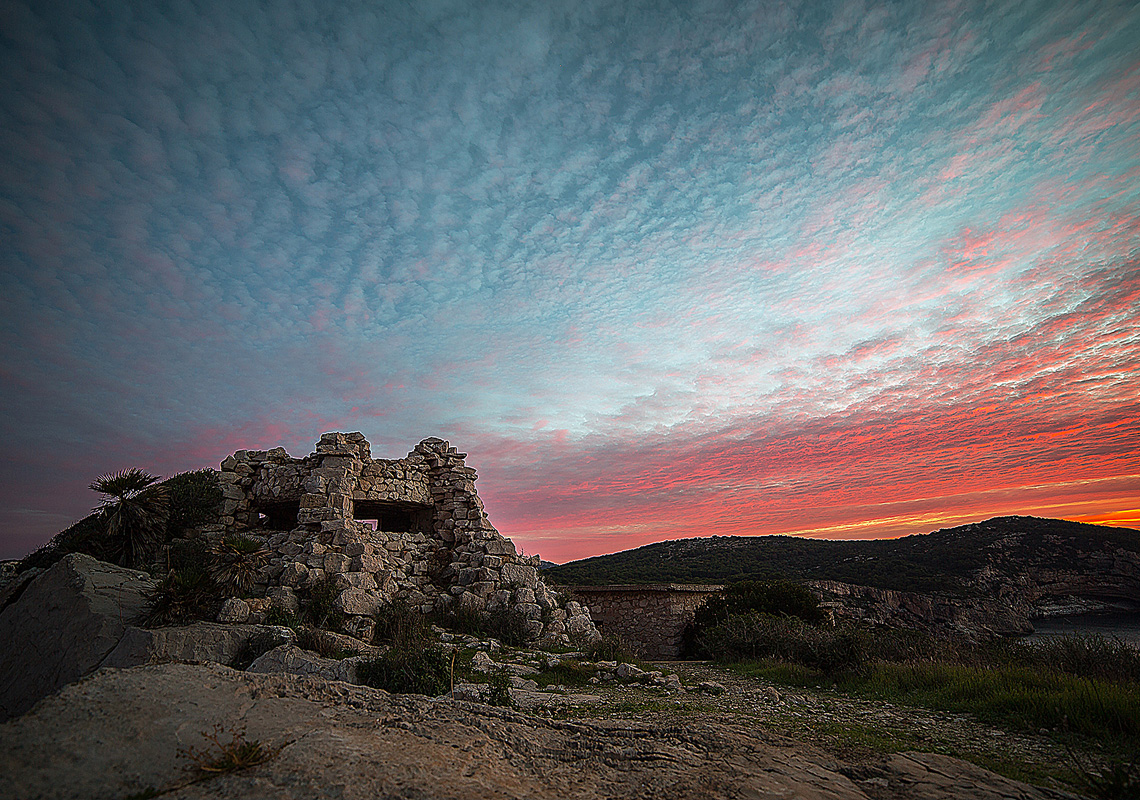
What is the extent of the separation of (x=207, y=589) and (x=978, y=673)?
526 inches

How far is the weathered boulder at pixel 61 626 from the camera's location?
7.98 m

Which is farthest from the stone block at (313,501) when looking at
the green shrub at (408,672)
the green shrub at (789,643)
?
the green shrub at (789,643)

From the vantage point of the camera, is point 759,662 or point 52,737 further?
point 759,662

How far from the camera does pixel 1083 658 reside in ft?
25.8

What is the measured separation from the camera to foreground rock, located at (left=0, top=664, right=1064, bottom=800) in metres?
2.92

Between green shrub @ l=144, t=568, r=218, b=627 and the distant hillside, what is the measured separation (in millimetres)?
14098

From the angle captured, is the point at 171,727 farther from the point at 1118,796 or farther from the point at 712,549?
the point at 712,549

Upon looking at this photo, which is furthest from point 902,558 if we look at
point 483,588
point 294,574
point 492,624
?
point 294,574

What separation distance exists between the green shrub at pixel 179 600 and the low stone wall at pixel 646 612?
11.4m

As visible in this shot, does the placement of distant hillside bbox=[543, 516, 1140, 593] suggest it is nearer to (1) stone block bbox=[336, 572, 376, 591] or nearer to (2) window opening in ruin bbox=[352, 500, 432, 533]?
(2) window opening in ruin bbox=[352, 500, 432, 533]

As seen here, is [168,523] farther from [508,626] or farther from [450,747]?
[450,747]

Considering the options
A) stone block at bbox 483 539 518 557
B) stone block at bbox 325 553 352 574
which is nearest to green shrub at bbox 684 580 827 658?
stone block at bbox 483 539 518 557

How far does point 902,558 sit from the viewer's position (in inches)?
1420

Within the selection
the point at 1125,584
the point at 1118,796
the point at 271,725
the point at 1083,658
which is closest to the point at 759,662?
the point at 1083,658
